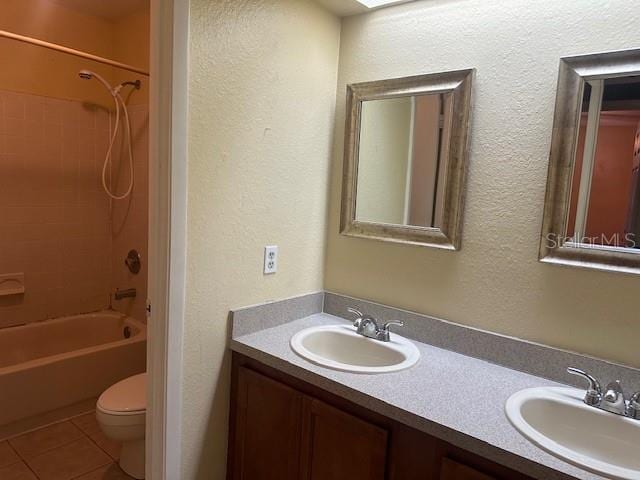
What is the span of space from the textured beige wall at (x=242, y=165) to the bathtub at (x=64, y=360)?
1208mm

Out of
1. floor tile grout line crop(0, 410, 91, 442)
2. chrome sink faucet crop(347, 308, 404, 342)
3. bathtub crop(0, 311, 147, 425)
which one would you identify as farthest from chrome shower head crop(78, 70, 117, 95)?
chrome sink faucet crop(347, 308, 404, 342)

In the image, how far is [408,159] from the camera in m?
1.74

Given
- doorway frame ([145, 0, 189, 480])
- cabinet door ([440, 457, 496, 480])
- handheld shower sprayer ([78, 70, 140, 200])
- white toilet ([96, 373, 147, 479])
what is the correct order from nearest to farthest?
cabinet door ([440, 457, 496, 480]) < doorway frame ([145, 0, 189, 480]) < white toilet ([96, 373, 147, 479]) < handheld shower sprayer ([78, 70, 140, 200])

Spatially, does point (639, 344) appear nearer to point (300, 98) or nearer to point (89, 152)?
point (300, 98)

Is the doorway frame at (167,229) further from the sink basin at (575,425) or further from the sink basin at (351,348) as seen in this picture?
the sink basin at (575,425)

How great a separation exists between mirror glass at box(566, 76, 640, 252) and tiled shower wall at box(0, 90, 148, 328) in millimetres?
2446

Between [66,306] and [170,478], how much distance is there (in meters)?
1.89

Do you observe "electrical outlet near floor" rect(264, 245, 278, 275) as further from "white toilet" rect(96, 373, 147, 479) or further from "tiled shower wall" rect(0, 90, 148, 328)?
"tiled shower wall" rect(0, 90, 148, 328)

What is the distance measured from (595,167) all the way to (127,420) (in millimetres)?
2033

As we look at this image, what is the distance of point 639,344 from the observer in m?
1.29

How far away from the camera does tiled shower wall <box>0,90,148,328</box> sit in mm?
2613

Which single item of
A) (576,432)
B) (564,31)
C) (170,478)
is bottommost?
(170,478)

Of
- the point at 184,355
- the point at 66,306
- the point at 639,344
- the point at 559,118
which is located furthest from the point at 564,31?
the point at 66,306

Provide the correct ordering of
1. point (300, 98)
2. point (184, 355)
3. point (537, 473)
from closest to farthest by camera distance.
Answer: point (537, 473) < point (184, 355) < point (300, 98)
